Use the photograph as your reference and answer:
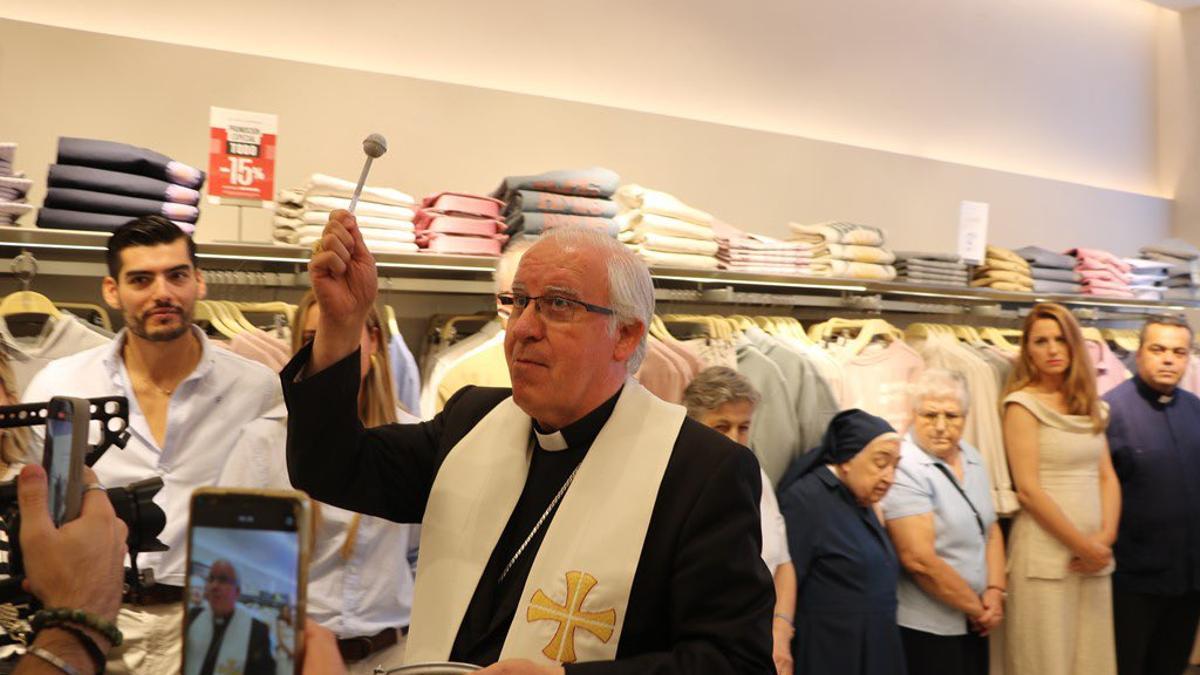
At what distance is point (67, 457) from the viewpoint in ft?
3.63

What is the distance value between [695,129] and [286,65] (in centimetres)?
215

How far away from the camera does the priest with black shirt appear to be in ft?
5.35

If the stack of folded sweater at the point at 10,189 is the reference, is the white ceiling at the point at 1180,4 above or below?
above

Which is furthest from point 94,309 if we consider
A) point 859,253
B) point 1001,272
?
point 1001,272

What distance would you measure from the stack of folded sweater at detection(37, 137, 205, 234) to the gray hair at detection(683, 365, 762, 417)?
5.96ft

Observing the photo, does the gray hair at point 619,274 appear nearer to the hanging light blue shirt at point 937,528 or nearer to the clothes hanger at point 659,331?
the clothes hanger at point 659,331

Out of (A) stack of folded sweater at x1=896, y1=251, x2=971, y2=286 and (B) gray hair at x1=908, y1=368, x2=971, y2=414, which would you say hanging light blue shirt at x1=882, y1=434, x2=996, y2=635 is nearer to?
(B) gray hair at x1=908, y1=368, x2=971, y2=414

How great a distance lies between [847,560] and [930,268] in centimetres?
230

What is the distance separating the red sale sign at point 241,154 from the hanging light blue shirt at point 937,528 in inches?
103

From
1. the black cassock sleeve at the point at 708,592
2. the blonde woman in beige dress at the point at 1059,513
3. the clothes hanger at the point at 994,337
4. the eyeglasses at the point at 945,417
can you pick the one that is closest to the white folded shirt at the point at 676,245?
the eyeglasses at the point at 945,417

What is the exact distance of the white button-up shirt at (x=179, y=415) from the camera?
3.00 meters

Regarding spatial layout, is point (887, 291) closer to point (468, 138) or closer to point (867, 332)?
point (867, 332)

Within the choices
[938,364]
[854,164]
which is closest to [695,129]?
[854,164]

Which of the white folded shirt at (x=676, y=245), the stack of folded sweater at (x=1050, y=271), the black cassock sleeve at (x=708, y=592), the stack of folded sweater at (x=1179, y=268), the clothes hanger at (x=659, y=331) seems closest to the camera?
the black cassock sleeve at (x=708, y=592)
